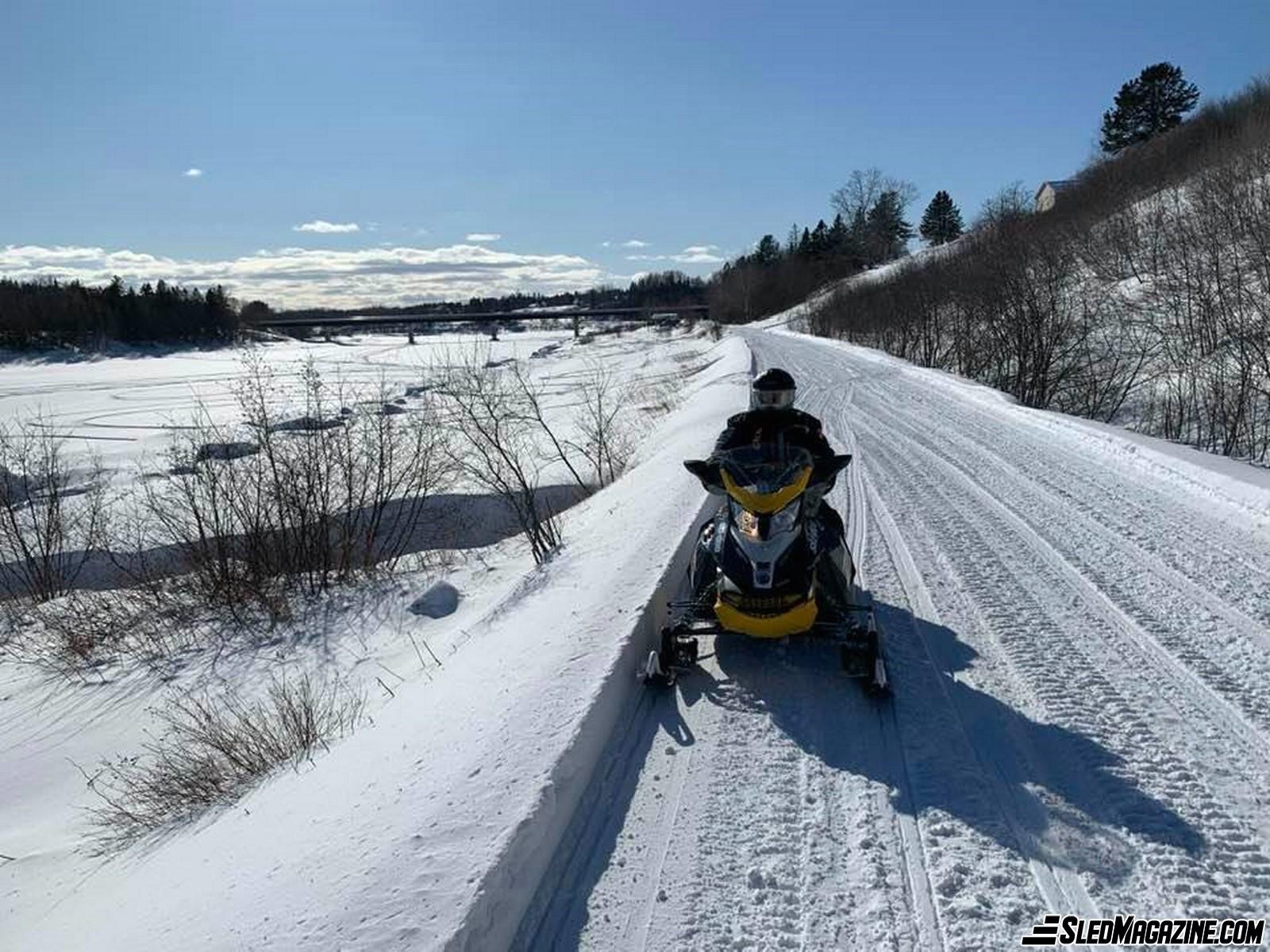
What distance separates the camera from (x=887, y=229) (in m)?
104

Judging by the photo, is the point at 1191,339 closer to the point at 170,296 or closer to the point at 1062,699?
the point at 1062,699

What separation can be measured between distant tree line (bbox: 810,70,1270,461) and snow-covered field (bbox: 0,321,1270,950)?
32.3ft

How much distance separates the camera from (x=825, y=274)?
9138cm

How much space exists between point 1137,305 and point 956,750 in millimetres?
24210

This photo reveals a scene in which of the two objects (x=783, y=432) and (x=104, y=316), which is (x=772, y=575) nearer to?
(x=783, y=432)

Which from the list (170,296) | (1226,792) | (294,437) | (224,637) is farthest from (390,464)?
(170,296)

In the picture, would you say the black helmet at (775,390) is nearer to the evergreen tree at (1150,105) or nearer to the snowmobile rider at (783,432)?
the snowmobile rider at (783,432)

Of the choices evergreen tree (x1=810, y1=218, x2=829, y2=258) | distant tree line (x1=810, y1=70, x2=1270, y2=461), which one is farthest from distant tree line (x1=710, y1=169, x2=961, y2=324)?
distant tree line (x1=810, y1=70, x2=1270, y2=461)

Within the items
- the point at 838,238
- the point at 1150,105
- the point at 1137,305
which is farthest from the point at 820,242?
the point at 1137,305

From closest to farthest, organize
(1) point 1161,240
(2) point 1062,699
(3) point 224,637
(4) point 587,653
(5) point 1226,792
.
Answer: (5) point 1226,792, (2) point 1062,699, (4) point 587,653, (3) point 224,637, (1) point 1161,240

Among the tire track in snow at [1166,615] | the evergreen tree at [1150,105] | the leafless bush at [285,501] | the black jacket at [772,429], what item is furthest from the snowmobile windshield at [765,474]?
the evergreen tree at [1150,105]

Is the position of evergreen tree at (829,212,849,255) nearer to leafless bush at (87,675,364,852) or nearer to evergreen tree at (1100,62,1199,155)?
evergreen tree at (1100,62,1199,155)

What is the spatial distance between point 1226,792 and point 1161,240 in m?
27.3

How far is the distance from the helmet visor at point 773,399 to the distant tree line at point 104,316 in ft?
298
